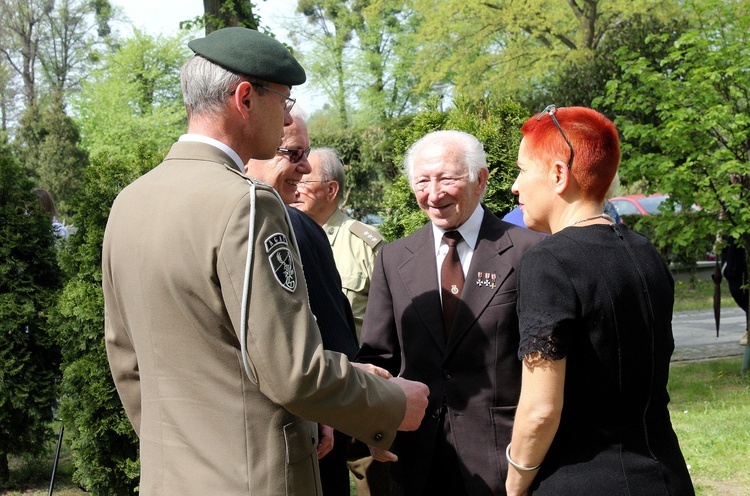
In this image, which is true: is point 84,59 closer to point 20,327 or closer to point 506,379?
point 20,327

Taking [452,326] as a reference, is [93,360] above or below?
below

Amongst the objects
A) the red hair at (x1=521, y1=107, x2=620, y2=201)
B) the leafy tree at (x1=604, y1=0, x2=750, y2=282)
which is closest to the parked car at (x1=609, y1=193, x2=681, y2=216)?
the leafy tree at (x1=604, y1=0, x2=750, y2=282)

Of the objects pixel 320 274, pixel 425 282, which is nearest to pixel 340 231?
pixel 425 282

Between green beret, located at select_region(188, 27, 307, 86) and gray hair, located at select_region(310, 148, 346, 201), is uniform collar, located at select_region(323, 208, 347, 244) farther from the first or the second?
green beret, located at select_region(188, 27, 307, 86)

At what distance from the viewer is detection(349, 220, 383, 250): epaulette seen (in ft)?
17.1

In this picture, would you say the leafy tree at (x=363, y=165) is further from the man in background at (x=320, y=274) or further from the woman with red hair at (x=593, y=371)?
the woman with red hair at (x=593, y=371)

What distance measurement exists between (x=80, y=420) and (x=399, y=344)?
269cm

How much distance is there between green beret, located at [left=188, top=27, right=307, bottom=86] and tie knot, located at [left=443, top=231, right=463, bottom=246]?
1287 millimetres

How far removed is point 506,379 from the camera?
302cm

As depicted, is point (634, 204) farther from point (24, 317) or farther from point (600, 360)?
point (600, 360)

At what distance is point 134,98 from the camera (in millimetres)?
43125

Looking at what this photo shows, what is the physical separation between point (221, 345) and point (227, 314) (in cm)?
9

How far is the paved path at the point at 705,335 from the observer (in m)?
11.3

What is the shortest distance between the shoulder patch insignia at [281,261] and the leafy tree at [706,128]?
7.31 m
